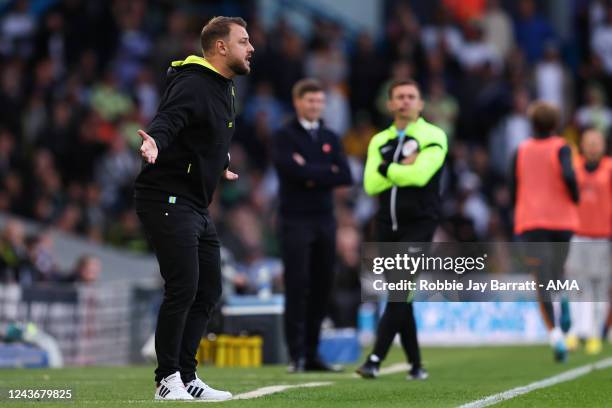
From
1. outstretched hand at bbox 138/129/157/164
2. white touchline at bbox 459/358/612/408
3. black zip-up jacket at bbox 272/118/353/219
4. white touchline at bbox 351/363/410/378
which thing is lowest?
white touchline at bbox 459/358/612/408

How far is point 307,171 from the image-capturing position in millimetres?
12102

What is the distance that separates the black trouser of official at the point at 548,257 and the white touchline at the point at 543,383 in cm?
63


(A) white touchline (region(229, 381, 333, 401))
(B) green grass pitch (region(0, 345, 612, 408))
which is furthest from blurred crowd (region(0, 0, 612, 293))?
(A) white touchline (region(229, 381, 333, 401))

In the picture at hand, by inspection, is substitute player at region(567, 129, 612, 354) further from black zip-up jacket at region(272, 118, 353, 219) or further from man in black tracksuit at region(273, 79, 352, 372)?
black zip-up jacket at region(272, 118, 353, 219)

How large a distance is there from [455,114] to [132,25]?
516 centimetres

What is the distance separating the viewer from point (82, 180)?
21281 mm

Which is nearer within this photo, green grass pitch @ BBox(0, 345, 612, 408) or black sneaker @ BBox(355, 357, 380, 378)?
green grass pitch @ BBox(0, 345, 612, 408)

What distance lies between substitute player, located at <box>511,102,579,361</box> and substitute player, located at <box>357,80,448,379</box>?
228 cm

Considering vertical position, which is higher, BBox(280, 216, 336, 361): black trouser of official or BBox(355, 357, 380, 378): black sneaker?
BBox(280, 216, 336, 361): black trouser of official

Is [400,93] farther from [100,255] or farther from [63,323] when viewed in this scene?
[100,255]

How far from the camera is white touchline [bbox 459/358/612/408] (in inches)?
338

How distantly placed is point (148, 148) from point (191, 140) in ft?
2.54

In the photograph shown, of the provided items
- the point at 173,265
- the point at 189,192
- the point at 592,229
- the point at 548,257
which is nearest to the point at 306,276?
the point at 548,257

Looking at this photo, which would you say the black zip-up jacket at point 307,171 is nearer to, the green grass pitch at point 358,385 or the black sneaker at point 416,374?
the green grass pitch at point 358,385
